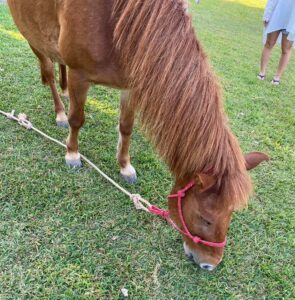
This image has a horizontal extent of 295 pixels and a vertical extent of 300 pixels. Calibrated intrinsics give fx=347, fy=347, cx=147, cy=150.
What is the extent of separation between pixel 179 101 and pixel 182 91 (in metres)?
0.05

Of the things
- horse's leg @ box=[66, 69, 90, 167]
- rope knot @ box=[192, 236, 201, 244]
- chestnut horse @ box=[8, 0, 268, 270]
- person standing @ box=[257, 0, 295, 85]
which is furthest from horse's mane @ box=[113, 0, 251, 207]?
person standing @ box=[257, 0, 295, 85]

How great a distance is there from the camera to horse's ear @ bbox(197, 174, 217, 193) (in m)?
1.65

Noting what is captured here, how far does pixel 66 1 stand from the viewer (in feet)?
6.91

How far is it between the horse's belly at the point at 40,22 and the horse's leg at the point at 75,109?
1.21 feet

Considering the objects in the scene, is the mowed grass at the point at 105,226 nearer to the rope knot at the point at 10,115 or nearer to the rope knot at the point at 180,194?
the rope knot at the point at 10,115

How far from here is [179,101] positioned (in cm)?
175

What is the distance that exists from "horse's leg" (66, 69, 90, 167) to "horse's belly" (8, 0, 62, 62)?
14.5 inches

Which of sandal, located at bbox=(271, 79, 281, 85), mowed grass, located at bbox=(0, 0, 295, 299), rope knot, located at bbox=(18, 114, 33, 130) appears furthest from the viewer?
sandal, located at bbox=(271, 79, 281, 85)

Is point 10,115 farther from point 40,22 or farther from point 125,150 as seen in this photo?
point 125,150

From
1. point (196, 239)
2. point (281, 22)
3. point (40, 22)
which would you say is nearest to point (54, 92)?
point (40, 22)

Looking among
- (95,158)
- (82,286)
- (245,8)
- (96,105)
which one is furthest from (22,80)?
(245,8)

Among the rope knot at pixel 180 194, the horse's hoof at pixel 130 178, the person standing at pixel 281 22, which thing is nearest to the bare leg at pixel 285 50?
the person standing at pixel 281 22

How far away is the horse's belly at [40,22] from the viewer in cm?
238

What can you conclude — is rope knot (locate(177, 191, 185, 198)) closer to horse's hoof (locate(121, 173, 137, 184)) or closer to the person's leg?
horse's hoof (locate(121, 173, 137, 184))
